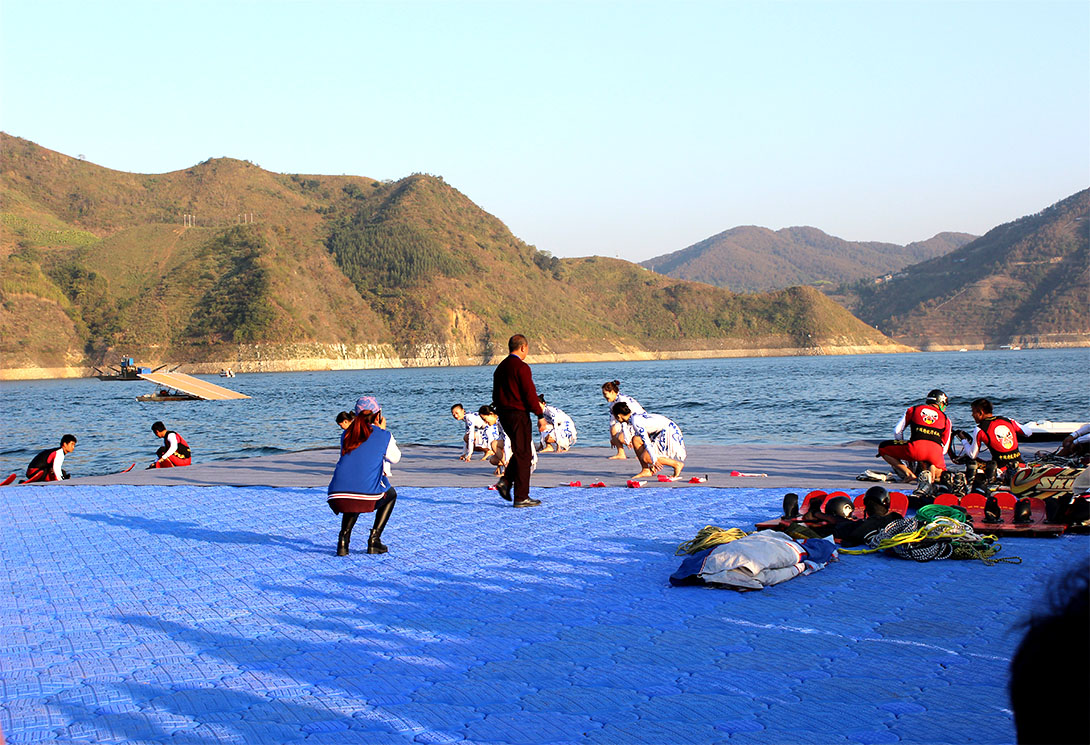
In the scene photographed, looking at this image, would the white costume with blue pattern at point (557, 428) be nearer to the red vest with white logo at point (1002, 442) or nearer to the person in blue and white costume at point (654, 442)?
the person in blue and white costume at point (654, 442)

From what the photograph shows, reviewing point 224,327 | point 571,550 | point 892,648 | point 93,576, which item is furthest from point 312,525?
point 224,327

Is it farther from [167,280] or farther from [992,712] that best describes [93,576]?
[167,280]

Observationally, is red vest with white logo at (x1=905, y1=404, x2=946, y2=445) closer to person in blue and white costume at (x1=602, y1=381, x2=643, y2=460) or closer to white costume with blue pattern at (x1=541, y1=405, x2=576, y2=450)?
person in blue and white costume at (x1=602, y1=381, x2=643, y2=460)

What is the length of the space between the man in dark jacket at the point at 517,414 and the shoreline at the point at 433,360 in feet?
361

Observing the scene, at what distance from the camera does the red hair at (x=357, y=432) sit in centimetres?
716

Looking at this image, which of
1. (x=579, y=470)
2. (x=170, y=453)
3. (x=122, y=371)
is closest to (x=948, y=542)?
(x=579, y=470)

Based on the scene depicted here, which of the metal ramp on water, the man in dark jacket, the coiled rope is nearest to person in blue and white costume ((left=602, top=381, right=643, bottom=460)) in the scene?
the man in dark jacket

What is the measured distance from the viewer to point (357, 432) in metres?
7.16

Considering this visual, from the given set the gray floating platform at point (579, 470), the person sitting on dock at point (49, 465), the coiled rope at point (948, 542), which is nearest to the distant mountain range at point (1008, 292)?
the gray floating platform at point (579, 470)

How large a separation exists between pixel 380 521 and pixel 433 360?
433 feet

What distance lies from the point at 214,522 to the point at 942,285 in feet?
632

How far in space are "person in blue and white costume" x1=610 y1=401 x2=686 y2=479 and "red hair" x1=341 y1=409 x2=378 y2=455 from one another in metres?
4.55

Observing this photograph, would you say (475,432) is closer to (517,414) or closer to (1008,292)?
(517,414)

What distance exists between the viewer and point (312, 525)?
8.86 meters
